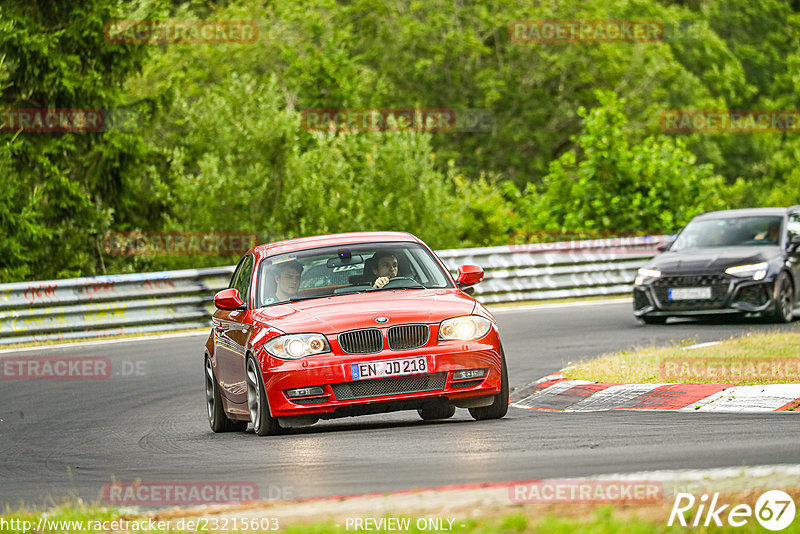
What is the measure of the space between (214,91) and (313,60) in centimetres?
996

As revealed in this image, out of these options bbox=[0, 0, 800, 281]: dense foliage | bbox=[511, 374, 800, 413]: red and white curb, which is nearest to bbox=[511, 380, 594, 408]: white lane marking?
bbox=[511, 374, 800, 413]: red and white curb

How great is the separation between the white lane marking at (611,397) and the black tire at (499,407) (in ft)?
2.92

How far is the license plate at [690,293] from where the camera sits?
1870cm

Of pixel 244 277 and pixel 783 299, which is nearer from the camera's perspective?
pixel 244 277

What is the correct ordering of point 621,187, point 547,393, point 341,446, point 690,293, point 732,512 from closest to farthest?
1. point 732,512
2. point 341,446
3. point 547,393
4. point 690,293
5. point 621,187

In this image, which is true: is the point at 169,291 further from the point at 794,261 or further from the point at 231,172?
the point at 794,261

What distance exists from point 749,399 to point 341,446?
10.3 ft

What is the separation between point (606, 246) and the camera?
27.5 meters

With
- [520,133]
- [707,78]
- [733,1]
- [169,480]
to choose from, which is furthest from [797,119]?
[169,480]

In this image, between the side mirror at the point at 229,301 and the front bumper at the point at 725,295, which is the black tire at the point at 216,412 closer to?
the side mirror at the point at 229,301

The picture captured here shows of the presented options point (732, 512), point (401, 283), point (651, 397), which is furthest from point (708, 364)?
point (732, 512)

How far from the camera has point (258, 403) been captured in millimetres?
10453

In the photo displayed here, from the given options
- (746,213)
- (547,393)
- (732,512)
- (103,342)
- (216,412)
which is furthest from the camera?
(103,342)

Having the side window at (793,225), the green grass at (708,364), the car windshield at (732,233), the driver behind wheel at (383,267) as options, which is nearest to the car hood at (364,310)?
the driver behind wheel at (383,267)
